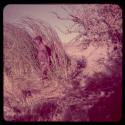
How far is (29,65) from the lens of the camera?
2.00 metres

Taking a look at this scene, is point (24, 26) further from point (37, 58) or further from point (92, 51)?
point (92, 51)

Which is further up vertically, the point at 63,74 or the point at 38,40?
the point at 38,40

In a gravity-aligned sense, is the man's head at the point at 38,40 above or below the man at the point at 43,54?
above

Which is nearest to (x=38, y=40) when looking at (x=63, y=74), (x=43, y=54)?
(x=43, y=54)

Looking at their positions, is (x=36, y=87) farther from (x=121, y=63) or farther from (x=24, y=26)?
(x=121, y=63)

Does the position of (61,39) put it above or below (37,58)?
above

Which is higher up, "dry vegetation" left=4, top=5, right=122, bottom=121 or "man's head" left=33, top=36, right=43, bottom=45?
"man's head" left=33, top=36, right=43, bottom=45

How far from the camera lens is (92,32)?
2010 mm

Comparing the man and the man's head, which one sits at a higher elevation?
the man's head

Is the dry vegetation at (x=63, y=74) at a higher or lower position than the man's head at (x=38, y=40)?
lower

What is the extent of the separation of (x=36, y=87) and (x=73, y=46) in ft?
1.22

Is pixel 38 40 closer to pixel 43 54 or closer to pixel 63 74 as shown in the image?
pixel 43 54

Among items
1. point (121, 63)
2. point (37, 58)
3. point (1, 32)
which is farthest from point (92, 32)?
point (1, 32)

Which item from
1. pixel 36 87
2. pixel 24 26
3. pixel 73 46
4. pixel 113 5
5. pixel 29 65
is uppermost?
pixel 113 5
